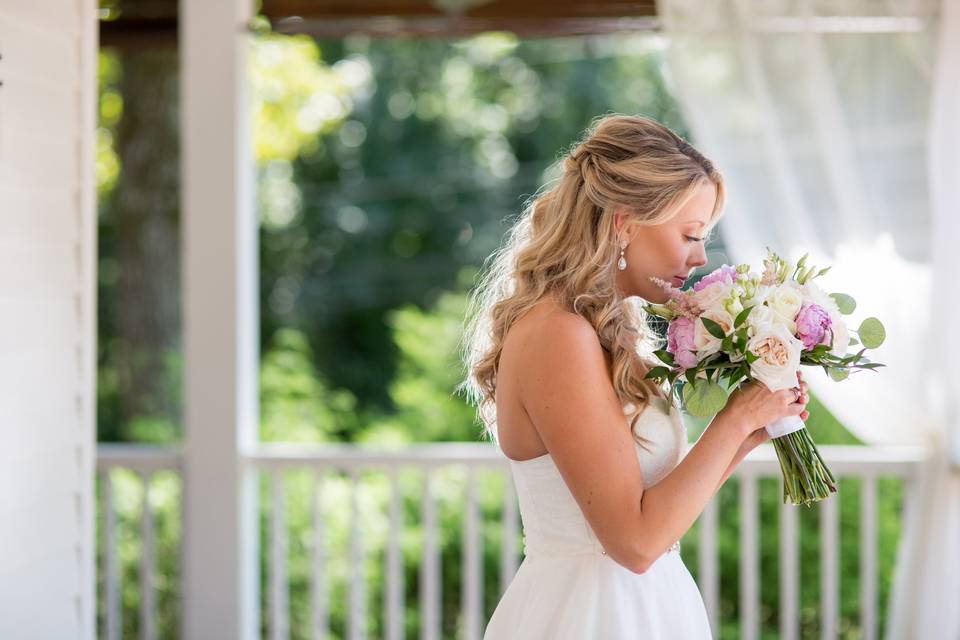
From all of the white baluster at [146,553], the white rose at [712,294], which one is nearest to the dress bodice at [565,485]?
the white rose at [712,294]

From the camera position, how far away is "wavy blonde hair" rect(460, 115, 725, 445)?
188 centimetres

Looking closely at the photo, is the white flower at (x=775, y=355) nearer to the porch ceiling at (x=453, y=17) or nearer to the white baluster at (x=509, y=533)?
the white baluster at (x=509, y=533)

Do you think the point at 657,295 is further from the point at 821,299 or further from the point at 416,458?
the point at 416,458

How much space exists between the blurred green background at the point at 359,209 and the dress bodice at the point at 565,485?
5.44m

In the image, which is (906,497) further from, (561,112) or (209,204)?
(561,112)

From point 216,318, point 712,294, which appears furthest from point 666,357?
point 216,318

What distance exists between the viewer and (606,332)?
1.90 m

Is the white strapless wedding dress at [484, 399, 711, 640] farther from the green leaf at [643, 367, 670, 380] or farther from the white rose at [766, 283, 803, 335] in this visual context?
the white rose at [766, 283, 803, 335]

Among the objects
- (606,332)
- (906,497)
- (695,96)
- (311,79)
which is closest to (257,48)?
(311,79)

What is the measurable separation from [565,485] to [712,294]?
427 mm

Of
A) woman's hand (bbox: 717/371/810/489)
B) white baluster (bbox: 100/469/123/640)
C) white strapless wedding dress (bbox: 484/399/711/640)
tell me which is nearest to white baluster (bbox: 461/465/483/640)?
white baluster (bbox: 100/469/123/640)

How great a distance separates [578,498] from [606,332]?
0.99 feet

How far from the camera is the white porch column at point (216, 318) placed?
3525mm

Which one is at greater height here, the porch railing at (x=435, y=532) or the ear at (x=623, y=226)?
the ear at (x=623, y=226)
